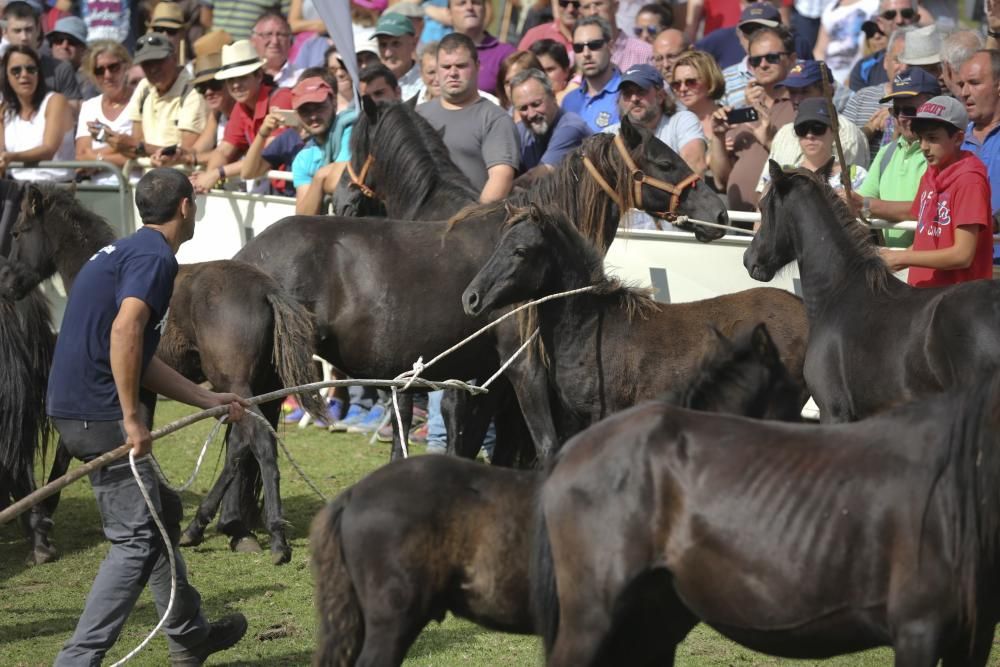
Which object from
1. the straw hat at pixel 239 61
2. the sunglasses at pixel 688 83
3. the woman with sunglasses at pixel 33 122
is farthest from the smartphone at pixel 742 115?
the woman with sunglasses at pixel 33 122

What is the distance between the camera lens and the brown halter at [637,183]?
8.27 metres

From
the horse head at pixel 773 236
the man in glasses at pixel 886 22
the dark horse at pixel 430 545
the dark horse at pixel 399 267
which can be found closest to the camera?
the dark horse at pixel 430 545

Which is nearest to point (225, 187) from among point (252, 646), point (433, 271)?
point (433, 271)

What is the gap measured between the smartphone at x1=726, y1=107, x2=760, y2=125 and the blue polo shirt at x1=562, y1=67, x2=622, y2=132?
3.15 feet

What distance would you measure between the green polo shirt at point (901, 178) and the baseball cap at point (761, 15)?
2517 millimetres

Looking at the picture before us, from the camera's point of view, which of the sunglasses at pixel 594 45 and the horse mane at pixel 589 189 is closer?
the horse mane at pixel 589 189

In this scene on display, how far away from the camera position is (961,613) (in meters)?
3.68

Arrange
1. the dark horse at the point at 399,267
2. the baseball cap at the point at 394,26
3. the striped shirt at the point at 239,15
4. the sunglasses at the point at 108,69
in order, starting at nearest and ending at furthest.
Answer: the dark horse at the point at 399,267, the baseball cap at the point at 394,26, the sunglasses at the point at 108,69, the striped shirt at the point at 239,15

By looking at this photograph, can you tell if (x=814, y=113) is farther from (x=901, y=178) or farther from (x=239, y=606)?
(x=239, y=606)

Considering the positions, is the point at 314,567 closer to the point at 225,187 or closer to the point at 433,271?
the point at 433,271

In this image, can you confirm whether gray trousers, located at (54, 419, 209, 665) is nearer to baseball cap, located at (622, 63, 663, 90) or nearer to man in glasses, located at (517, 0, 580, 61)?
baseball cap, located at (622, 63, 663, 90)

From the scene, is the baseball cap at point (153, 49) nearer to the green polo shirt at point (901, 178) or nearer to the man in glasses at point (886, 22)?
the man in glasses at point (886, 22)

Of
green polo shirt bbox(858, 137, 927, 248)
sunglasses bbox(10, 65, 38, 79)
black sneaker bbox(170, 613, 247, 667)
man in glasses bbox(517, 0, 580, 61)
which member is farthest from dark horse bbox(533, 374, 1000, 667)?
sunglasses bbox(10, 65, 38, 79)

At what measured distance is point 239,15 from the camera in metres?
15.0
